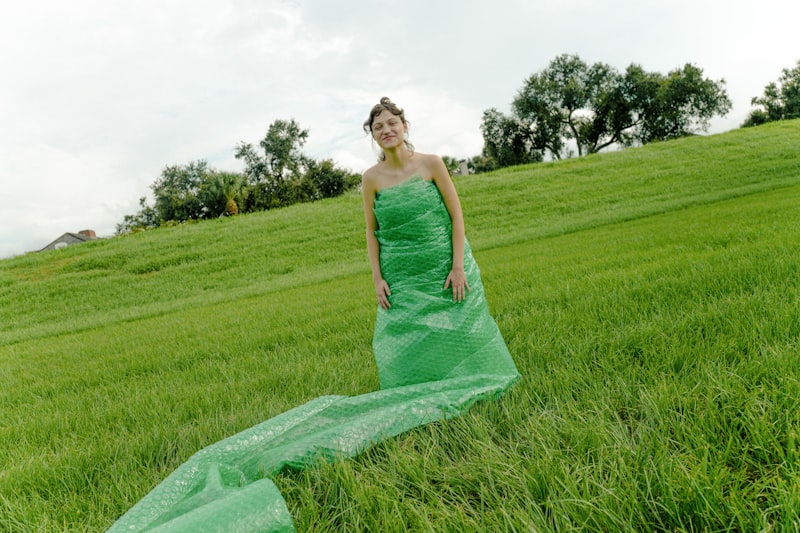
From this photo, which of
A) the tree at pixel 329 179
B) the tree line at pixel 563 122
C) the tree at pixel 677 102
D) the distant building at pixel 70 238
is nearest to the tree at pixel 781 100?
the tree line at pixel 563 122

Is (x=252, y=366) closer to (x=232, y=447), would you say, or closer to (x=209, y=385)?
(x=209, y=385)

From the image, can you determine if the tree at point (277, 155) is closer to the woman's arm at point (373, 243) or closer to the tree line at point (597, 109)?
the tree line at point (597, 109)

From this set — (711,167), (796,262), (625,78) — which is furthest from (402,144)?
(625,78)

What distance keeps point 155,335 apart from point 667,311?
23.8ft

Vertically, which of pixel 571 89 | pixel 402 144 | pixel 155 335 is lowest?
pixel 155 335

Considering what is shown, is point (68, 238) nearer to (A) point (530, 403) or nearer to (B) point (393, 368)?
(B) point (393, 368)

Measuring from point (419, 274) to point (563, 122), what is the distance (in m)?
52.4

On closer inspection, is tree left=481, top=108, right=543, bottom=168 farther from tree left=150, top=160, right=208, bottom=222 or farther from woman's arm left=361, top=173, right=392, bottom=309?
woman's arm left=361, top=173, right=392, bottom=309

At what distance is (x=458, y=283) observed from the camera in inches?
127

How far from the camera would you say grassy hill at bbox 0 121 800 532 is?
1.57 metres

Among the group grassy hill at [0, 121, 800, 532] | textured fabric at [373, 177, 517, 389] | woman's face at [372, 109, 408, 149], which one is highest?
woman's face at [372, 109, 408, 149]

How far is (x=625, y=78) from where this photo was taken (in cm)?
4853

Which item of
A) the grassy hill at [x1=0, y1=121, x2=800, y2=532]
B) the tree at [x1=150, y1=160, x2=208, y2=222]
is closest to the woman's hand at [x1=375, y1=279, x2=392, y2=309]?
the grassy hill at [x1=0, y1=121, x2=800, y2=532]

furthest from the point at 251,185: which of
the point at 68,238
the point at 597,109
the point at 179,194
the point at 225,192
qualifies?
the point at 68,238
